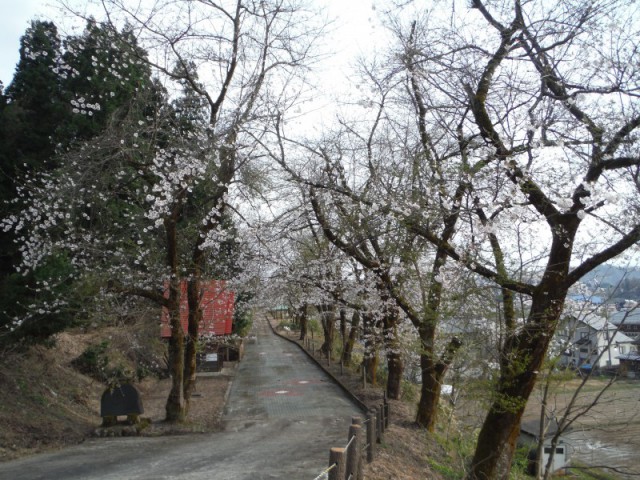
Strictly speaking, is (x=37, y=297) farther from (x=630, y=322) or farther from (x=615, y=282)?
(x=630, y=322)

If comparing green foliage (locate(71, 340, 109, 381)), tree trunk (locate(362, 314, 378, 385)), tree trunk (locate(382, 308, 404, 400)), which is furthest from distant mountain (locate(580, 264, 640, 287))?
green foliage (locate(71, 340, 109, 381))

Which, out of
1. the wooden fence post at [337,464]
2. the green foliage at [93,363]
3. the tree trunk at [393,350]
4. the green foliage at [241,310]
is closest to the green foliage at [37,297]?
the green foliage at [93,363]

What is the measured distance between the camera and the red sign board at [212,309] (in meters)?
15.4

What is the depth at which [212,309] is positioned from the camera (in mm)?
19250

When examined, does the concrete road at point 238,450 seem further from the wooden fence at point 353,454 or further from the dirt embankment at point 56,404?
the wooden fence at point 353,454

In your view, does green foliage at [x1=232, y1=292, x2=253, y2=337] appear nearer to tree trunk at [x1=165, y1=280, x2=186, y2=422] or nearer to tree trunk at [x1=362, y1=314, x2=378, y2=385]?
tree trunk at [x1=362, y1=314, x2=378, y2=385]

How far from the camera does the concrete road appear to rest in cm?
867

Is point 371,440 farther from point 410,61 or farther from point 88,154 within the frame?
point 88,154

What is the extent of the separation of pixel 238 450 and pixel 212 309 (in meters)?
8.81

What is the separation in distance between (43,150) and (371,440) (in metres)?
10.1

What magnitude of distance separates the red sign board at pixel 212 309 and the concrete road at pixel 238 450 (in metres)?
2.82

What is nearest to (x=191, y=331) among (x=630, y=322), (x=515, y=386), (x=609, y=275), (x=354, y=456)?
(x=354, y=456)

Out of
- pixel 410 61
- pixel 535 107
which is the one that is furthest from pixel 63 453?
pixel 535 107

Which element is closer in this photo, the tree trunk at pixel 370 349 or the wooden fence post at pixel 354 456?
the wooden fence post at pixel 354 456
